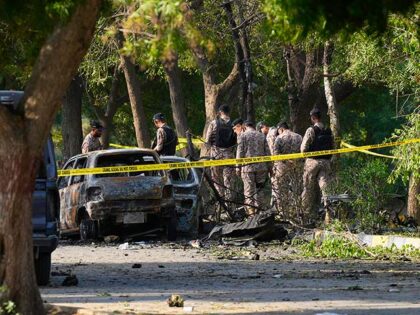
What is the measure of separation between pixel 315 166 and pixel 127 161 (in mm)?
3356

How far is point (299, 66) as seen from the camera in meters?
35.4

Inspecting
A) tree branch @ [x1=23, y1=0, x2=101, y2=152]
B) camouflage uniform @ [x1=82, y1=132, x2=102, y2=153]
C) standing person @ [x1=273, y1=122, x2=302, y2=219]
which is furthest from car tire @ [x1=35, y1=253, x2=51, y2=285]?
camouflage uniform @ [x1=82, y1=132, x2=102, y2=153]

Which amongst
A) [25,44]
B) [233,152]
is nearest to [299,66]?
[233,152]

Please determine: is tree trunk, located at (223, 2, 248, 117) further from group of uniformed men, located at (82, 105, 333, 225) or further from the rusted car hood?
the rusted car hood

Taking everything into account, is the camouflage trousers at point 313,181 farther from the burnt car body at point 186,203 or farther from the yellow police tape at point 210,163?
the burnt car body at point 186,203

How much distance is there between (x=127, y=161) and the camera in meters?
23.7

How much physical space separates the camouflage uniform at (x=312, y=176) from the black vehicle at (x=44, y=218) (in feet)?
28.5

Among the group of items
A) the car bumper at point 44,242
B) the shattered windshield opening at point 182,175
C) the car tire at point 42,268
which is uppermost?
the shattered windshield opening at point 182,175

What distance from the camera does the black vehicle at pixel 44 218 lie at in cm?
1506

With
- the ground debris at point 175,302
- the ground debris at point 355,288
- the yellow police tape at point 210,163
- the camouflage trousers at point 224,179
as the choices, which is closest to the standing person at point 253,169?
the camouflage trousers at point 224,179

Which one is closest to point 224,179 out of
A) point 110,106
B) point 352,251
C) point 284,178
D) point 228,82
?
point 284,178

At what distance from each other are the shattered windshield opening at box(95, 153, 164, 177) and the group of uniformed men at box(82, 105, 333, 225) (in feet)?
4.84

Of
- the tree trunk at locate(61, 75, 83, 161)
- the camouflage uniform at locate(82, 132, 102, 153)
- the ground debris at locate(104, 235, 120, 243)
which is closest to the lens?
the ground debris at locate(104, 235, 120, 243)

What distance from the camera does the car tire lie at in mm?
15219
